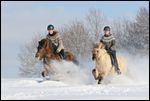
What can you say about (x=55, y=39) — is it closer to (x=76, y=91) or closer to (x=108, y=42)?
(x=108, y=42)

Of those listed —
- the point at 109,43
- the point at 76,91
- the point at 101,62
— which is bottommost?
the point at 76,91

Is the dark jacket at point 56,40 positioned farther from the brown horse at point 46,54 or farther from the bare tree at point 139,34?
the bare tree at point 139,34

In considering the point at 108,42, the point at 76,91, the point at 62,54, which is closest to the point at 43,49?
the point at 62,54

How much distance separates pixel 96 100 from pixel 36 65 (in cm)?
4802

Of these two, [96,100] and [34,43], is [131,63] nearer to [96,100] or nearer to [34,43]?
[96,100]

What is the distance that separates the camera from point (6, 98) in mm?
13914

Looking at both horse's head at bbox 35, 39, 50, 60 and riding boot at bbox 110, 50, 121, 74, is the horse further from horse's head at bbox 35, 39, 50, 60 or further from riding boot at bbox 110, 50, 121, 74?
horse's head at bbox 35, 39, 50, 60

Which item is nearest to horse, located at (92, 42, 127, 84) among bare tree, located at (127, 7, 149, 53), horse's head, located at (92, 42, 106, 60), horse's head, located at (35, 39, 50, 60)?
horse's head, located at (92, 42, 106, 60)

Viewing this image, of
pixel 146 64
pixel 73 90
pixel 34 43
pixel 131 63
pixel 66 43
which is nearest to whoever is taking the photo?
pixel 73 90

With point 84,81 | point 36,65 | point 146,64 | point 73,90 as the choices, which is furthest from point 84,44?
point 73,90

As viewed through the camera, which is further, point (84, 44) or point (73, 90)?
point (84, 44)

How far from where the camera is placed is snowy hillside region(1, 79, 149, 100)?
13.6 m

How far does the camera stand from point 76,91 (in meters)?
15.7

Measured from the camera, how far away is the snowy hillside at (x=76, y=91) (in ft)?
44.5
